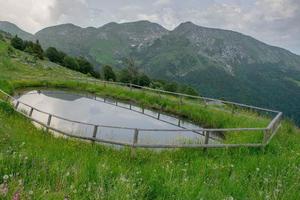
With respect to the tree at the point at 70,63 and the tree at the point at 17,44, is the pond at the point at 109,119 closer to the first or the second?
the tree at the point at 17,44

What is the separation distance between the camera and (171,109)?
31.9 meters

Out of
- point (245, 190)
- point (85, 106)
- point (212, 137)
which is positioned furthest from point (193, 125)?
point (245, 190)

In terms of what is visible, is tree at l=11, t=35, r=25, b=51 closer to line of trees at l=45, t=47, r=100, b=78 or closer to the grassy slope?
line of trees at l=45, t=47, r=100, b=78

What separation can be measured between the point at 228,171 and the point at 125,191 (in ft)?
16.4

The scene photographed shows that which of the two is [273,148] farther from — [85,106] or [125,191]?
[85,106]

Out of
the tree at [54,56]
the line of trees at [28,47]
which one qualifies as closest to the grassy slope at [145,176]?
the line of trees at [28,47]

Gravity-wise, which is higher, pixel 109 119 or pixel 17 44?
pixel 17 44

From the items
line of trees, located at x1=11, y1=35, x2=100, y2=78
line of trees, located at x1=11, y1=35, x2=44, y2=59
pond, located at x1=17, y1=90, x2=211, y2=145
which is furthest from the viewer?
line of trees, located at x1=11, y1=35, x2=100, y2=78

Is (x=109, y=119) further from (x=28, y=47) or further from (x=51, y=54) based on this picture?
(x=51, y=54)

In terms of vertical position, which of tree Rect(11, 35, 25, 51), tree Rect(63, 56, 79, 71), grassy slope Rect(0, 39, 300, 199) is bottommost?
grassy slope Rect(0, 39, 300, 199)

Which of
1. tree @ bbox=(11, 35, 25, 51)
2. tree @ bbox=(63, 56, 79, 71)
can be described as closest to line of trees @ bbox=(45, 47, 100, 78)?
tree @ bbox=(63, 56, 79, 71)

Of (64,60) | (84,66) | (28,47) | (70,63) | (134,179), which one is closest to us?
(134,179)

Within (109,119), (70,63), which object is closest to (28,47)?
(70,63)

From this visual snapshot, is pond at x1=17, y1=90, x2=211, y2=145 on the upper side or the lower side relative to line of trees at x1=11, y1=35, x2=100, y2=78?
lower
